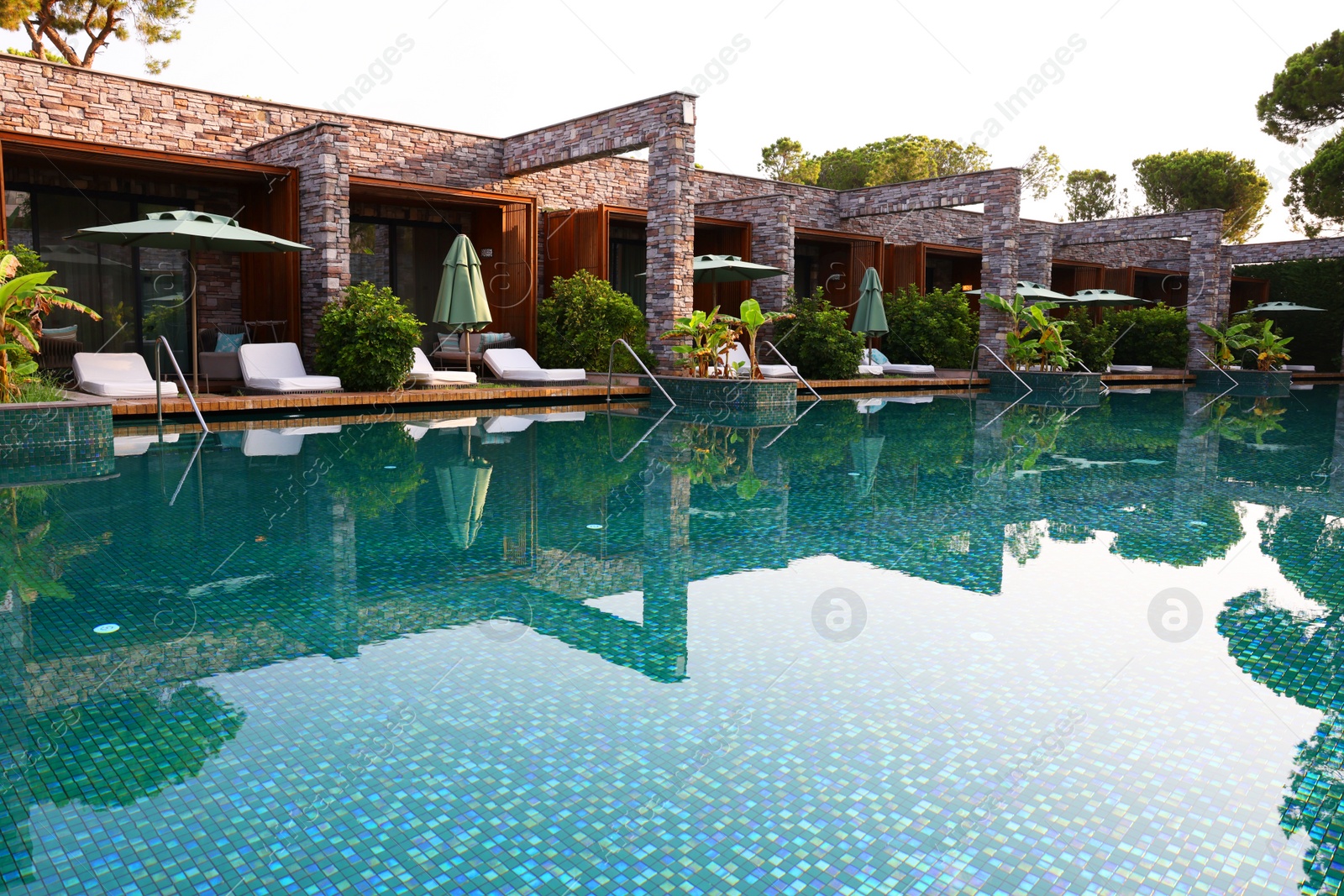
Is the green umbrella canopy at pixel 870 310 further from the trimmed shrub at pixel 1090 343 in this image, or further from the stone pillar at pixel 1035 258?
the stone pillar at pixel 1035 258

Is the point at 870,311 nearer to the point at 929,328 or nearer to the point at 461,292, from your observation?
the point at 929,328

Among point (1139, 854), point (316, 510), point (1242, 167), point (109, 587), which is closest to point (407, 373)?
point (316, 510)

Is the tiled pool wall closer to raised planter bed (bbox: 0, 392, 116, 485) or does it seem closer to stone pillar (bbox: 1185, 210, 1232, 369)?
raised planter bed (bbox: 0, 392, 116, 485)

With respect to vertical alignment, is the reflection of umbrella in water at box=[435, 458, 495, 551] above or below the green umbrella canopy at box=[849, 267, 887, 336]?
below

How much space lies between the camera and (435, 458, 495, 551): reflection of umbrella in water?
17.4 ft

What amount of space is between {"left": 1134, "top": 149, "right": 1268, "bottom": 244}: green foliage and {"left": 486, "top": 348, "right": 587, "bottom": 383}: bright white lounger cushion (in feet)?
105

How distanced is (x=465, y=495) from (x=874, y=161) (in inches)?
1703

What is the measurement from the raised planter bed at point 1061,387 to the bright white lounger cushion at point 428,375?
9.24 meters

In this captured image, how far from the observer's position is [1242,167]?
1502 inches

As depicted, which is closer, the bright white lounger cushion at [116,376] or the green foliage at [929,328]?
the bright white lounger cushion at [116,376]

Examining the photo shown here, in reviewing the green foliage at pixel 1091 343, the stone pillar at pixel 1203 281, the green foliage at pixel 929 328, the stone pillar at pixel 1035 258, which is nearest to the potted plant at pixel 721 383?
the green foliage at pixel 929 328

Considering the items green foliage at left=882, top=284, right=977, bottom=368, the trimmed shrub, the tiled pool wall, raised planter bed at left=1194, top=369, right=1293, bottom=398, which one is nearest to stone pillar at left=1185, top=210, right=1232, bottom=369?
raised planter bed at left=1194, top=369, right=1293, bottom=398

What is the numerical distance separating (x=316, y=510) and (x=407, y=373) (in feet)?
23.5

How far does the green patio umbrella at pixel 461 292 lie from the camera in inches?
538
